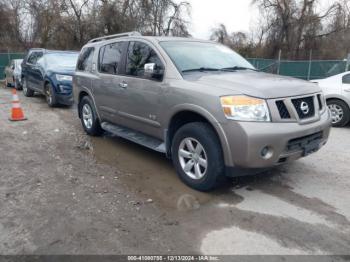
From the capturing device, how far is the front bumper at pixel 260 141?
11.2ft

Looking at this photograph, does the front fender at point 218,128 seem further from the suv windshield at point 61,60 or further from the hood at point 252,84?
the suv windshield at point 61,60

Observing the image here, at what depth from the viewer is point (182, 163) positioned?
421 cm

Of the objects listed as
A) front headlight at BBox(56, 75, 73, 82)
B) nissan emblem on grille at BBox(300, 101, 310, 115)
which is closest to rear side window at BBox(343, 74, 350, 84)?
nissan emblem on grille at BBox(300, 101, 310, 115)

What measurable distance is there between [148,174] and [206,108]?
1.49 metres

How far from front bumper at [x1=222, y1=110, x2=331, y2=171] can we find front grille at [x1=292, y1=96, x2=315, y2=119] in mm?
175

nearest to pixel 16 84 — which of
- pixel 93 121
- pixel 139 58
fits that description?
pixel 93 121

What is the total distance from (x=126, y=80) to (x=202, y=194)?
216 cm

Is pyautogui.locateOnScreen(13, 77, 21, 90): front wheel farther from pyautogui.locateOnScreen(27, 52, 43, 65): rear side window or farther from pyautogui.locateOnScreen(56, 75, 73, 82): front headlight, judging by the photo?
pyautogui.locateOnScreen(56, 75, 73, 82): front headlight

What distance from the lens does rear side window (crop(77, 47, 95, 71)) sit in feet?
20.7

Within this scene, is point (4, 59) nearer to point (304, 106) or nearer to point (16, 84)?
point (16, 84)

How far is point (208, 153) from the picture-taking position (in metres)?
3.76

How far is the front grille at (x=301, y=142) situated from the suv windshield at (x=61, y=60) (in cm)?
800

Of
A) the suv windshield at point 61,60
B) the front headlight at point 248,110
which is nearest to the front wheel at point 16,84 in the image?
the suv windshield at point 61,60

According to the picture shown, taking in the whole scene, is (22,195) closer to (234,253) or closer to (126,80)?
(126,80)
